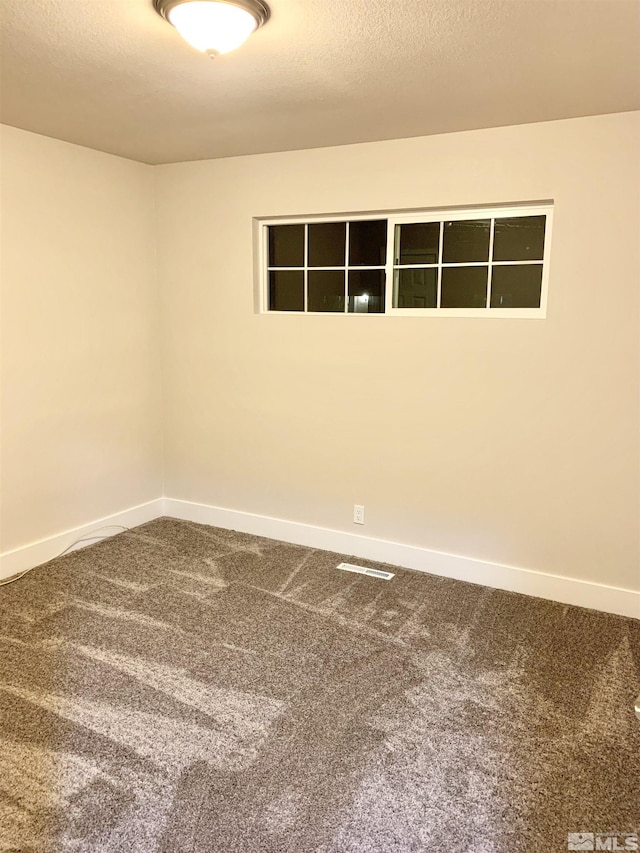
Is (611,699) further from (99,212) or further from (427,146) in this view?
(99,212)

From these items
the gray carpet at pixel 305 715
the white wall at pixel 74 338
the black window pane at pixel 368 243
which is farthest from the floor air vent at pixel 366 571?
the black window pane at pixel 368 243

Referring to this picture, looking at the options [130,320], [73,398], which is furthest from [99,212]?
[73,398]

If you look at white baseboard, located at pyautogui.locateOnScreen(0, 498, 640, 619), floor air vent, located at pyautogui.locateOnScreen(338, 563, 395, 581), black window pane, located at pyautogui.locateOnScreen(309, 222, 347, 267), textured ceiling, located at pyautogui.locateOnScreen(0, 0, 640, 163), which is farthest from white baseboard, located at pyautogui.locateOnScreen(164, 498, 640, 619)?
textured ceiling, located at pyautogui.locateOnScreen(0, 0, 640, 163)

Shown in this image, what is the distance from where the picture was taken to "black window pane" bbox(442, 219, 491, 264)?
3.27 meters

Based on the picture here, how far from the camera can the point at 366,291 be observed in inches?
142

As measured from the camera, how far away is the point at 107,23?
1.96 metres

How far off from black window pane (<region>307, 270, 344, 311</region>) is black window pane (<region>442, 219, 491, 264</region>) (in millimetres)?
653

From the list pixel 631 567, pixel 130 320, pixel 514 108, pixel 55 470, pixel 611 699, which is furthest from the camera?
pixel 130 320

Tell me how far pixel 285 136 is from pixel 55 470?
89.8 inches

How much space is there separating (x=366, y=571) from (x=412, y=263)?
176 centimetres

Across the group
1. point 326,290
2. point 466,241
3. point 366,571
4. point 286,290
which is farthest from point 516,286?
point 366,571

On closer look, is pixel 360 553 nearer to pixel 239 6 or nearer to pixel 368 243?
pixel 368 243

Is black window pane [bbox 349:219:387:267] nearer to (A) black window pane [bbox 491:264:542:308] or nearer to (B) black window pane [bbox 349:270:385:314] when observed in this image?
(B) black window pane [bbox 349:270:385:314]

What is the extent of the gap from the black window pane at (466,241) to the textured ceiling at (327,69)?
1.55 feet
